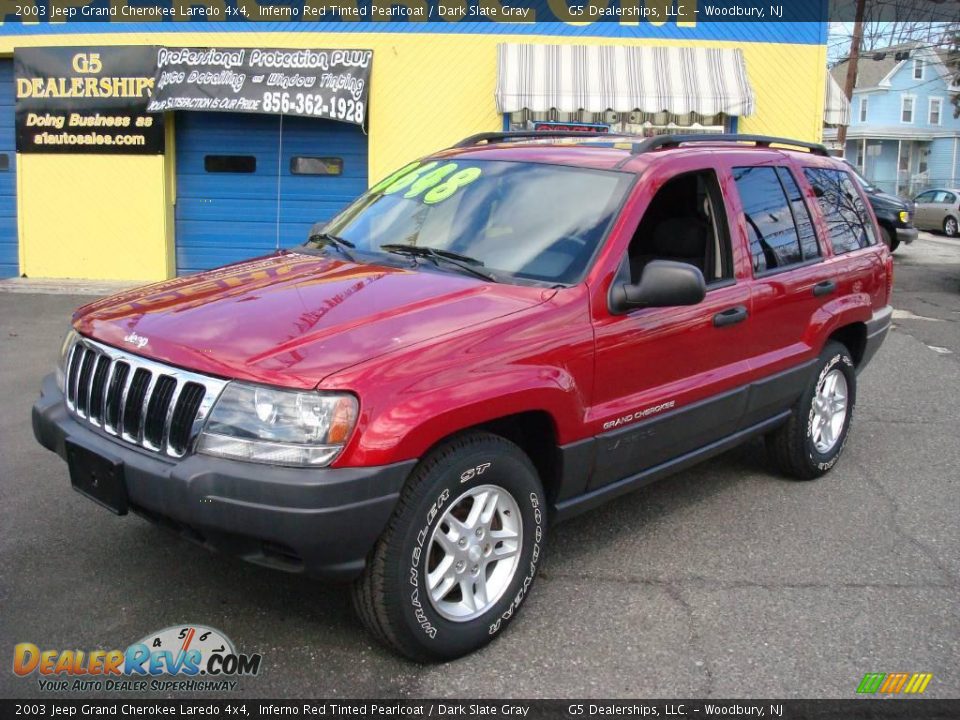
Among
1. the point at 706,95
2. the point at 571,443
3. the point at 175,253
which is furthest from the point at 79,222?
the point at 571,443

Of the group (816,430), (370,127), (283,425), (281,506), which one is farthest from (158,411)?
(370,127)

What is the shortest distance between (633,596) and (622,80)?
10.9 meters

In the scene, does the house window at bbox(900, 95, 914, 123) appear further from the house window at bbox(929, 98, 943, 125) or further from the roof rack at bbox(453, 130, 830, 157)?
the roof rack at bbox(453, 130, 830, 157)

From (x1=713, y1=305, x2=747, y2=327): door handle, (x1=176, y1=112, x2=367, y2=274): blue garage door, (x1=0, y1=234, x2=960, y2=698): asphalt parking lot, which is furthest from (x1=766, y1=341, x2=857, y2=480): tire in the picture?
(x1=176, y1=112, x2=367, y2=274): blue garage door

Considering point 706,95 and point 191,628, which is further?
point 706,95

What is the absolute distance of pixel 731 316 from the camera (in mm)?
4328

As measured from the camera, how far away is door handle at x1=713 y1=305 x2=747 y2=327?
425 centimetres

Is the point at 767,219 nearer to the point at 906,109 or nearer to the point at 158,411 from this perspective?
the point at 158,411

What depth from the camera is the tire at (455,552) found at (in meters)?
3.04

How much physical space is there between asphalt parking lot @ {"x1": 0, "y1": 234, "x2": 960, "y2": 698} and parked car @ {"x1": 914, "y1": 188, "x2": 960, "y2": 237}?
25.7m

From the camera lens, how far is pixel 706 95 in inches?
522

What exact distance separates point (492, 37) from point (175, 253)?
5.89m

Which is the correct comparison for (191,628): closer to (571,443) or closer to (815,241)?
(571,443)

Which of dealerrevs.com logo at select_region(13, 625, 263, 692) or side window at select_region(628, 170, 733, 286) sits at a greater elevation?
side window at select_region(628, 170, 733, 286)
